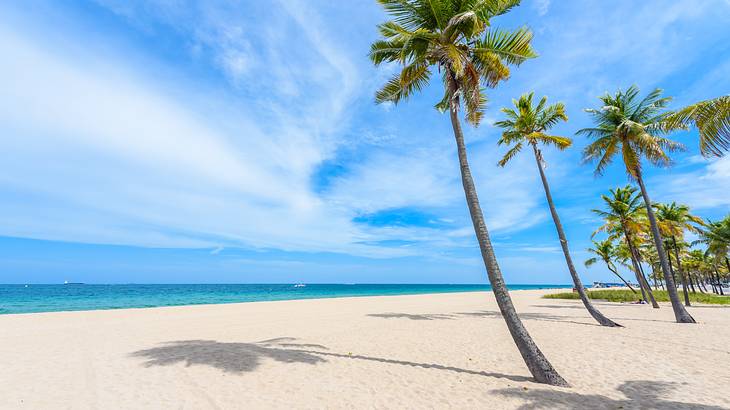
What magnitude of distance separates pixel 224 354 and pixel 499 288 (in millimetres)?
7638

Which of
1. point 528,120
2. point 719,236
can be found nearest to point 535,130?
point 528,120

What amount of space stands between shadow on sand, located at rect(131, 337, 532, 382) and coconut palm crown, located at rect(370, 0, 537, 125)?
7203mm

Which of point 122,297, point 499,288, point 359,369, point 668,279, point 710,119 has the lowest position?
point 122,297

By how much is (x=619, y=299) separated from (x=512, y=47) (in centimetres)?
3175

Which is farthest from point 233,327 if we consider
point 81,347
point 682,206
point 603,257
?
point 603,257

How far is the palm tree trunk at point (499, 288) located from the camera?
667 cm

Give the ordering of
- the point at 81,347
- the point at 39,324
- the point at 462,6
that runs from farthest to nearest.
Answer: the point at 39,324 → the point at 81,347 → the point at 462,6

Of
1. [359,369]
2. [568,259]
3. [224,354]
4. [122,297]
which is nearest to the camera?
[359,369]

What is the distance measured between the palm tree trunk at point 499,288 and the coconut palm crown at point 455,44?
3.43 ft

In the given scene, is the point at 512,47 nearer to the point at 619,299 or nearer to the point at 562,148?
the point at 562,148

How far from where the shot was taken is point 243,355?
29.4ft

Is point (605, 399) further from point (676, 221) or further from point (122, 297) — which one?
point (122, 297)

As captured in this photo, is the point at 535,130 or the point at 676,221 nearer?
the point at 535,130

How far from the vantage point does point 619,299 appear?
29.9m
